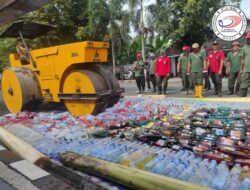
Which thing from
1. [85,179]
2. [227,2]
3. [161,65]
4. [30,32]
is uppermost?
[227,2]

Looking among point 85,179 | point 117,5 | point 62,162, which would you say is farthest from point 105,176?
point 117,5

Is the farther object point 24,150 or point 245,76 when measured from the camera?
point 245,76

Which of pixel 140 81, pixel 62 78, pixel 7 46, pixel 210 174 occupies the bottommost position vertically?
pixel 210 174

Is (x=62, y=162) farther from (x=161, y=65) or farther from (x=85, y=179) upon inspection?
(x=161, y=65)

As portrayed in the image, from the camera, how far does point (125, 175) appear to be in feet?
11.1

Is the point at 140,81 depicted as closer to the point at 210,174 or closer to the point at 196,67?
the point at 196,67

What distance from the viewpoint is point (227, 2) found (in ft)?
75.2

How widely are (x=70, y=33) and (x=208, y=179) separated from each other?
85.2 ft

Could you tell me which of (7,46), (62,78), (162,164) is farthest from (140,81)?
(7,46)

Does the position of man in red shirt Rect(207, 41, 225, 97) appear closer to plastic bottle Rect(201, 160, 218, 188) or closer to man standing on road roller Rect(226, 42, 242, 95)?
man standing on road roller Rect(226, 42, 242, 95)

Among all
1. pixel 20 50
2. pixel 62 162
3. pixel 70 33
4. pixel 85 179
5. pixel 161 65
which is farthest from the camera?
pixel 70 33

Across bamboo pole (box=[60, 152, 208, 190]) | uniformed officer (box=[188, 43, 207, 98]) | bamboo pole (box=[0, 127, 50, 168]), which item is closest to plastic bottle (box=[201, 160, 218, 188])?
bamboo pole (box=[60, 152, 208, 190])

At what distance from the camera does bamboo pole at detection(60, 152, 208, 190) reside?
303 centimetres

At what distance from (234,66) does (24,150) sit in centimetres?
740
